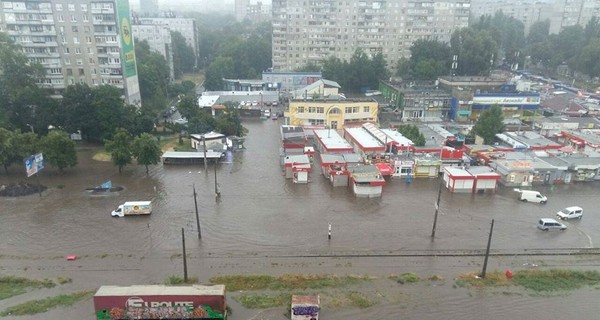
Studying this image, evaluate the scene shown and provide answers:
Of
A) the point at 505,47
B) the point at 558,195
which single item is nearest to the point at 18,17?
the point at 558,195

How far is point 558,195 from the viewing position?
24.5 metres

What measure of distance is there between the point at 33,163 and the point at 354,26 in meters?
50.9

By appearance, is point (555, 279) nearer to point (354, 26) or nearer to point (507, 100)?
point (507, 100)

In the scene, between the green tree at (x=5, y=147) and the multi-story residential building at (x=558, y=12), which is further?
the multi-story residential building at (x=558, y=12)

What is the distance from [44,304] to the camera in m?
13.9

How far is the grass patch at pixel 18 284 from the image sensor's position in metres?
14.7

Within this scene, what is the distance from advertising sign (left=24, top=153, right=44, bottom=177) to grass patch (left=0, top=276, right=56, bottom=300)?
30.4 feet

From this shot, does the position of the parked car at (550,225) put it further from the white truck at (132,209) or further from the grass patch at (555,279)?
the white truck at (132,209)

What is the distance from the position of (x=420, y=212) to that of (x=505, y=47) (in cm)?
7673

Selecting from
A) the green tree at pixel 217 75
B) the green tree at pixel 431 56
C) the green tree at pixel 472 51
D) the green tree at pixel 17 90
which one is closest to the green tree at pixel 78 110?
the green tree at pixel 17 90

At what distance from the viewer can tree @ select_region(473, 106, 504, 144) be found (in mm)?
33438

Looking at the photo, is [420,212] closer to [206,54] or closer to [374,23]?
[374,23]

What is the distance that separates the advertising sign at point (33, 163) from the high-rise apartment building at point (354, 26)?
44789mm

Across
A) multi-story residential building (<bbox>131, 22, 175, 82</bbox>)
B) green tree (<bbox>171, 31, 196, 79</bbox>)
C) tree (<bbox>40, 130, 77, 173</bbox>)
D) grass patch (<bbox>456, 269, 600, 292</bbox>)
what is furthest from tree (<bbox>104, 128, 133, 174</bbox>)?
green tree (<bbox>171, 31, 196, 79</bbox>)
